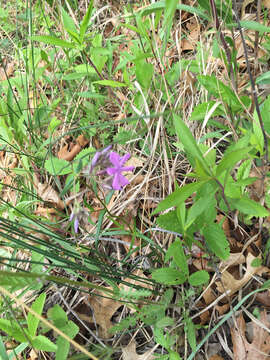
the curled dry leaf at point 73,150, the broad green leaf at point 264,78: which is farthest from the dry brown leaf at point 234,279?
the curled dry leaf at point 73,150

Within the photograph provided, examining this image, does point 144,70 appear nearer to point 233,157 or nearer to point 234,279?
point 233,157

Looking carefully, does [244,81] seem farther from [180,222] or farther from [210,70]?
[180,222]

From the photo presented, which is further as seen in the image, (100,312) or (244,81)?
(244,81)

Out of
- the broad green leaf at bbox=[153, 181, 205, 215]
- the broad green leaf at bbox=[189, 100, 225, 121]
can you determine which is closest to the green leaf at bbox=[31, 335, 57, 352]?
the broad green leaf at bbox=[153, 181, 205, 215]

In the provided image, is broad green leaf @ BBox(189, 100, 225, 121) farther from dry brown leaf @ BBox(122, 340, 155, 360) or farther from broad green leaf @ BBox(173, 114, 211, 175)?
dry brown leaf @ BBox(122, 340, 155, 360)

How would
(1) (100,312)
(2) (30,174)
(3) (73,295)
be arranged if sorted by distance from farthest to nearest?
(2) (30,174) → (3) (73,295) → (1) (100,312)

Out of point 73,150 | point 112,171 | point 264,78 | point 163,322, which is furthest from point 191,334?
point 73,150

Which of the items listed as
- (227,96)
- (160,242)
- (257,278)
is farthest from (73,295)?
(227,96)
